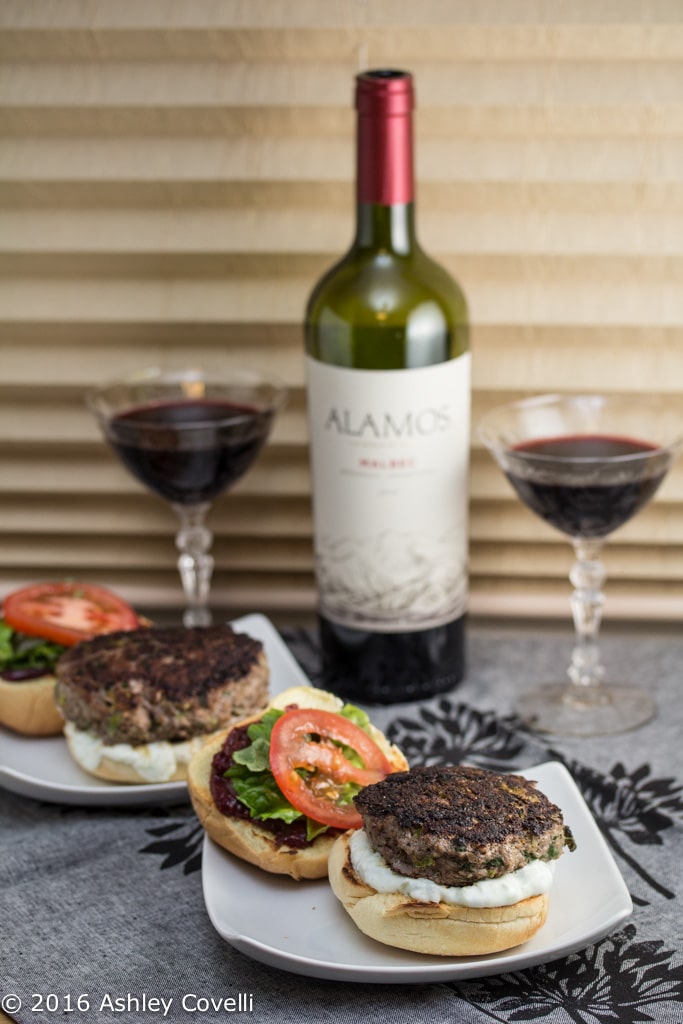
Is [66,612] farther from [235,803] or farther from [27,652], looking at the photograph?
[235,803]

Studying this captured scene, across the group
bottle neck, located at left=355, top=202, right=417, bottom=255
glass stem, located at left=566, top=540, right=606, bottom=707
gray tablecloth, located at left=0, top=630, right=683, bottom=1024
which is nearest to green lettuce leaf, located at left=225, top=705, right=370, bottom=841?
gray tablecloth, located at left=0, top=630, right=683, bottom=1024

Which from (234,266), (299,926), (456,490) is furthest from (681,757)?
(234,266)

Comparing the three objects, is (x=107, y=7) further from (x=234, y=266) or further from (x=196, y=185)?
(x=234, y=266)

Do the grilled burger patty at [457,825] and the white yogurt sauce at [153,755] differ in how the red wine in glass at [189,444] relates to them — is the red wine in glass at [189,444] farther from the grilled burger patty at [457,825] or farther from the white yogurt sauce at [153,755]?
the grilled burger patty at [457,825]

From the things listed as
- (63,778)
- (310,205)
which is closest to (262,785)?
(63,778)

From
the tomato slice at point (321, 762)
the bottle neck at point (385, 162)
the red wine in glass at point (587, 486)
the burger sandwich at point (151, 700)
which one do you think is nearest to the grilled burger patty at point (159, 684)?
the burger sandwich at point (151, 700)

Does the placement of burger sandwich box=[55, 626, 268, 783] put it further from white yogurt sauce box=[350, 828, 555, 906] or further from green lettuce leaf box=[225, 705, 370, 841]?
white yogurt sauce box=[350, 828, 555, 906]
